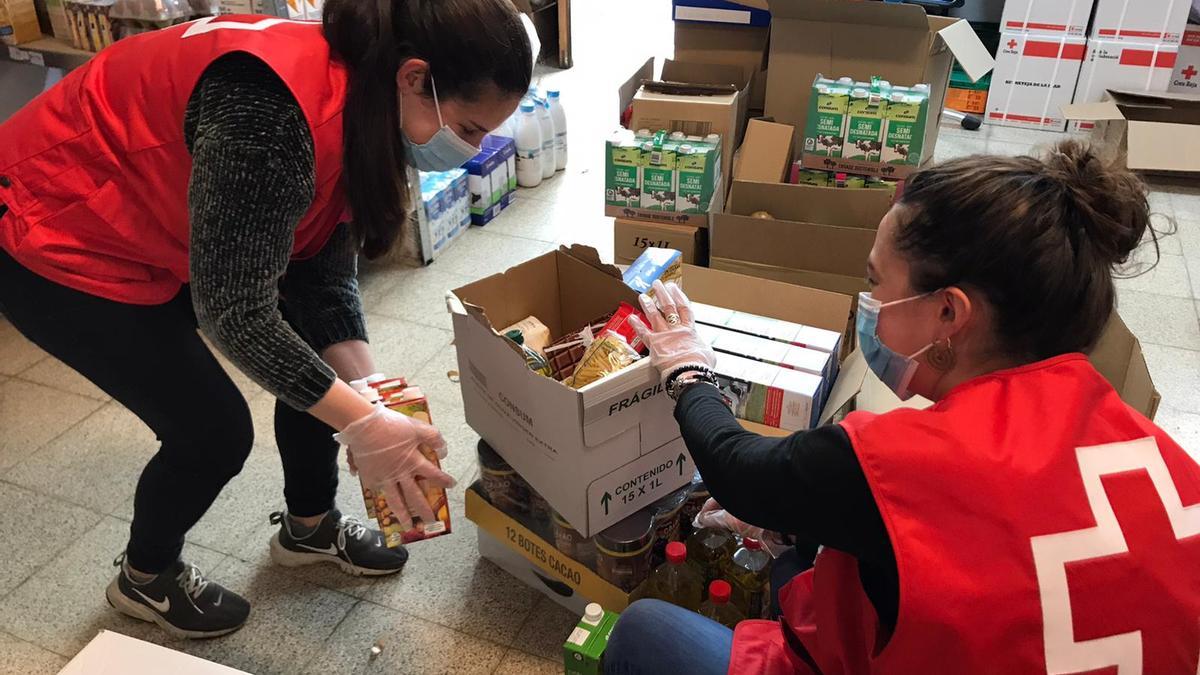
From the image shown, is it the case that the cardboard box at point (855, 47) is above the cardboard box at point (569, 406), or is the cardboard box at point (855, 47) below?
above

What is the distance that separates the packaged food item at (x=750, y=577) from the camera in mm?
1607

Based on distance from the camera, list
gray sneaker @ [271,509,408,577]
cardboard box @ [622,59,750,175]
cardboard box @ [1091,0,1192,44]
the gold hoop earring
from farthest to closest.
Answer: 1. cardboard box @ [1091,0,1192,44]
2. cardboard box @ [622,59,750,175]
3. gray sneaker @ [271,509,408,577]
4. the gold hoop earring

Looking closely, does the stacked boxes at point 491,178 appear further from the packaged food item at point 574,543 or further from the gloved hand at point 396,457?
the gloved hand at point 396,457

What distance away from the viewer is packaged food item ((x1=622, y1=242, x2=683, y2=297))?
1.67 m

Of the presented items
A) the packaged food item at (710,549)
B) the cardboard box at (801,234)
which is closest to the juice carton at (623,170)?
the cardboard box at (801,234)

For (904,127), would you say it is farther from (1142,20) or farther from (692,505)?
(1142,20)

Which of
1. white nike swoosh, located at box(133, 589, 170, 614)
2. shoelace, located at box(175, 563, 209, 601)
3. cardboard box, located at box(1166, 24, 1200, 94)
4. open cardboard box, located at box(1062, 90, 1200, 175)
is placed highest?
cardboard box, located at box(1166, 24, 1200, 94)

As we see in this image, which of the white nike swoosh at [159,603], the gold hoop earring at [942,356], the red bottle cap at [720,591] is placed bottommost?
the white nike swoosh at [159,603]

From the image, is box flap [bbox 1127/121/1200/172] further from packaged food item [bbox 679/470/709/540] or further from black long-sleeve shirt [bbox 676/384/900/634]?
black long-sleeve shirt [bbox 676/384/900/634]

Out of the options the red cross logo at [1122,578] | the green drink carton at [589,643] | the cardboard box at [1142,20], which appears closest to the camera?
the red cross logo at [1122,578]

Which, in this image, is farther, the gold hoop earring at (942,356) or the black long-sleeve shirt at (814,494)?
the gold hoop earring at (942,356)

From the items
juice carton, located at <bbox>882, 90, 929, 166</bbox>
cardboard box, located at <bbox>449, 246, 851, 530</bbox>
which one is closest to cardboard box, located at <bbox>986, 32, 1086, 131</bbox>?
juice carton, located at <bbox>882, 90, 929, 166</bbox>

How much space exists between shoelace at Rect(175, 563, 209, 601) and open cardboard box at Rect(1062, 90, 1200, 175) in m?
3.53

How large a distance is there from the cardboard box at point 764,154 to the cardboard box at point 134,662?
181 centimetres
